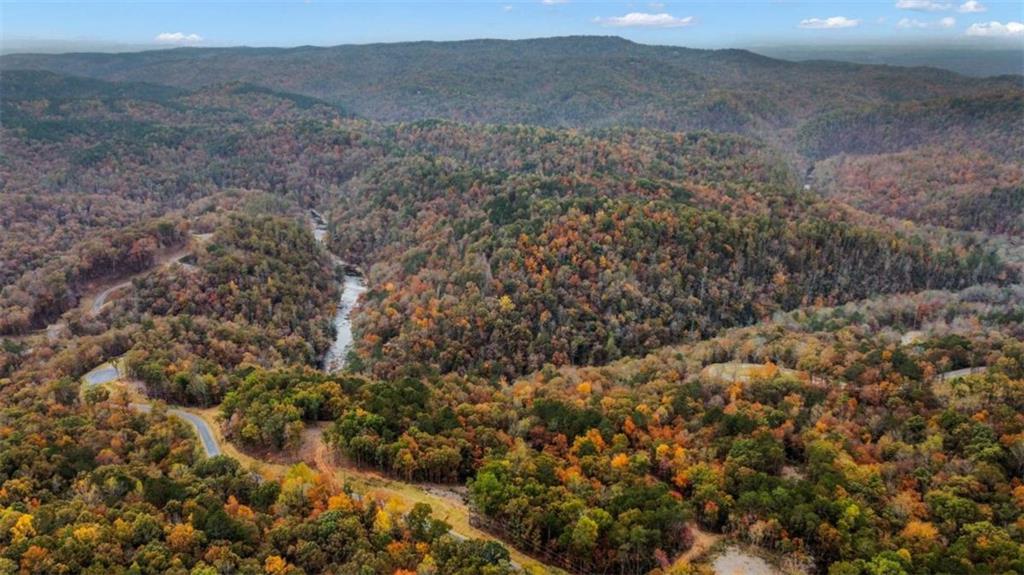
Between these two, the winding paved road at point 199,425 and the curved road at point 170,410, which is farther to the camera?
the curved road at point 170,410

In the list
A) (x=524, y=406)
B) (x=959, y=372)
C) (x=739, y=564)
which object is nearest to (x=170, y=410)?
(x=524, y=406)

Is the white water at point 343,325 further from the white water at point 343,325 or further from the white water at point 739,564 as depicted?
the white water at point 739,564

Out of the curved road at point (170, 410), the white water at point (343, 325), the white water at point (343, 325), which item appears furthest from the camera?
the white water at point (343, 325)

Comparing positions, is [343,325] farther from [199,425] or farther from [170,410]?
[199,425]

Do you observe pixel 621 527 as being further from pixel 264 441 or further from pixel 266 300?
pixel 266 300

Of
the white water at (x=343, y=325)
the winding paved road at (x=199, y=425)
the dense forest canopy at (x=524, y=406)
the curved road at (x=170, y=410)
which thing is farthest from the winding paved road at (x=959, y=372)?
the white water at (x=343, y=325)

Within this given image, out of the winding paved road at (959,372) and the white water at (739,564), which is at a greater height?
the winding paved road at (959,372)

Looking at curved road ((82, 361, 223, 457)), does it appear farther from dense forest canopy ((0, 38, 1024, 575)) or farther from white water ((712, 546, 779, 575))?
white water ((712, 546, 779, 575))

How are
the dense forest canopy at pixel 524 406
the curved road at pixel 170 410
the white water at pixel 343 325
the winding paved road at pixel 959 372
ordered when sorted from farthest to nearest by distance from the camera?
the white water at pixel 343 325, the winding paved road at pixel 959 372, the curved road at pixel 170 410, the dense forest canopy at pixel 524 406

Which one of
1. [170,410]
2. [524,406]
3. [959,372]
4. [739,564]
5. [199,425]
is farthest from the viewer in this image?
[959,372]

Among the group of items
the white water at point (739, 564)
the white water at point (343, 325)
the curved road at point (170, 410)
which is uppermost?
the white water at point (739, 564)

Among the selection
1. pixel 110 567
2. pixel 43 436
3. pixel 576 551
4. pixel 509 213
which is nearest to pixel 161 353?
pixel 43 436
